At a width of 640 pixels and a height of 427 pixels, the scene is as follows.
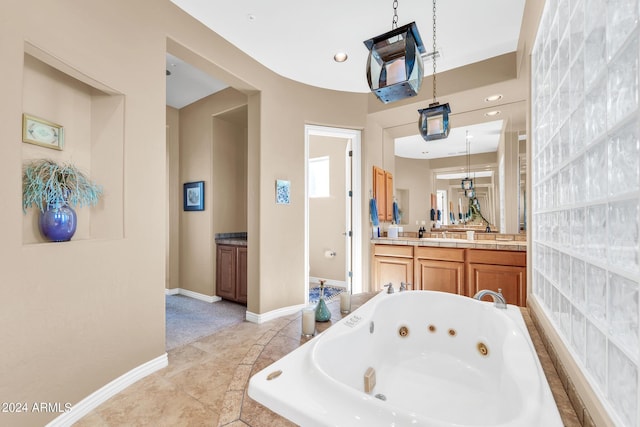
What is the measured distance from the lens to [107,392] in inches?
68.7

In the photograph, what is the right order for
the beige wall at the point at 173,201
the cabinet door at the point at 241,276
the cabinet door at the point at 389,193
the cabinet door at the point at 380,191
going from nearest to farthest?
the cabinet door at the point at 241,276
the cabinet door at the point at 380,191
the cabinet door at the point at 389,193
the beige wall at the point at 173,201

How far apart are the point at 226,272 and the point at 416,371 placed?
268cm

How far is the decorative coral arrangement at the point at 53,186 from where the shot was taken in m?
1.53

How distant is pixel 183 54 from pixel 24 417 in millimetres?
2542

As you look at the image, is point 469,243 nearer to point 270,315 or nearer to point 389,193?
point 389,193

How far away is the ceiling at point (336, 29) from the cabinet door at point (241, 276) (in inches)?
86.3

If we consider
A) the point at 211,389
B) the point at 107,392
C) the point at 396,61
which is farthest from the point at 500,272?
the point at 107,392

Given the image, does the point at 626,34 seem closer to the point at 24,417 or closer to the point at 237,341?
the point at 24,417

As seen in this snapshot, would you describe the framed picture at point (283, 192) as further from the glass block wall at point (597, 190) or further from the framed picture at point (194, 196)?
the glass block wall at point (597, 190)

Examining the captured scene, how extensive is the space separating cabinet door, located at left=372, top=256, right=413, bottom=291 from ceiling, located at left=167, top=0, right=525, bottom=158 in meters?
2.18

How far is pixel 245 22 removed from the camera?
2.44 metres

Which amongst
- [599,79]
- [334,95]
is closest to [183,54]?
[334,95]

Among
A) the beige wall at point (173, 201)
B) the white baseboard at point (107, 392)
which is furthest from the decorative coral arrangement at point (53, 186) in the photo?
the beige wall at point (173, 201)

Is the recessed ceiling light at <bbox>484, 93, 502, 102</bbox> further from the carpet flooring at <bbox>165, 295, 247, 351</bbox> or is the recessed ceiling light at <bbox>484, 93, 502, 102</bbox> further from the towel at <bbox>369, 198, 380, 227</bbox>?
the carpet flooring at <bbox>165, 295, 247, 351</bbox>
